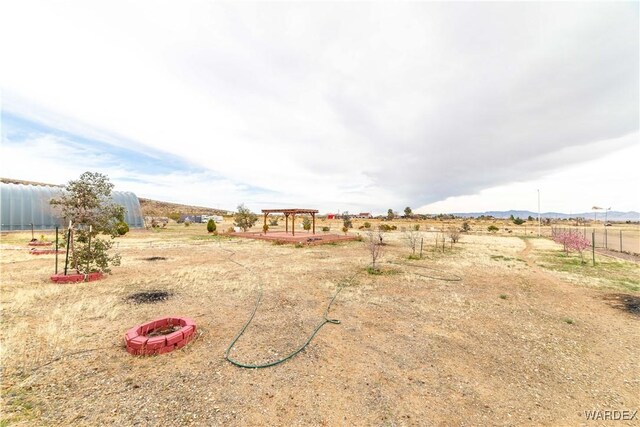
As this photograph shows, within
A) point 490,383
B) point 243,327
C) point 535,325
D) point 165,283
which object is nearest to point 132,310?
point 165,283

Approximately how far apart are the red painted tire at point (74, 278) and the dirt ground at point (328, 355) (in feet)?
1.29

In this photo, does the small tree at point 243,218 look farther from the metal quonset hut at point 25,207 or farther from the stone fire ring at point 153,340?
the stone fire ring at point 153,340

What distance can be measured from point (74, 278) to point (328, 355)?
10.9 m

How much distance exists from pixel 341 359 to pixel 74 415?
4.25m

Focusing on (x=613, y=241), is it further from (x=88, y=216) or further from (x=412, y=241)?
(x=88, y=216)

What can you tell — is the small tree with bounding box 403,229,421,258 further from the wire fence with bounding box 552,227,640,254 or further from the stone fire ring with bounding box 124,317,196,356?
the stone fire ring with bounding box 124,317,196,356

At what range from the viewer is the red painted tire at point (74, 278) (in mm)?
10305

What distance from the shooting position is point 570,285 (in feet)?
37.9

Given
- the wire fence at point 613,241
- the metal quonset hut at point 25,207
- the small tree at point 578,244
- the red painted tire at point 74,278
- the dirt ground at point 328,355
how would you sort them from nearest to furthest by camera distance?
the dirt ground at point 328,355 < the red painted tire at point 74,278 < the small tree at point 578,244 < the wire fence at point 613,241 < the metal quonset hut at point 25,207

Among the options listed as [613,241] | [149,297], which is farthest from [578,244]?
[613,241]

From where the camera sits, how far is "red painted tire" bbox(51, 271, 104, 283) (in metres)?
10.3

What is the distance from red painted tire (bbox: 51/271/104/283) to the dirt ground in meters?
0.39

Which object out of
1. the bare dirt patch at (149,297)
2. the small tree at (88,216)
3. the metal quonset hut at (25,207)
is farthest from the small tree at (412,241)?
the metal quonset hut at (25,207)

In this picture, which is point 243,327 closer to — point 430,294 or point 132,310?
point 132,310
